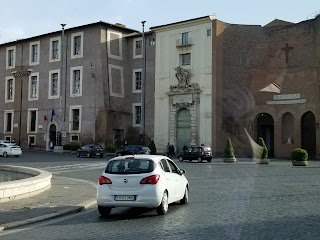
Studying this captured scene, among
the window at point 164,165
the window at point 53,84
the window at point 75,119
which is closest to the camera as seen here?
→ the window at point 164,165

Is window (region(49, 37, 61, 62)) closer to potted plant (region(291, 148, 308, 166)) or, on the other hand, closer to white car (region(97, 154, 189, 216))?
potted plant (region(291, 148, 308, 166))

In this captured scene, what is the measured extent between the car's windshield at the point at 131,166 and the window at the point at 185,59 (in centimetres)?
4278

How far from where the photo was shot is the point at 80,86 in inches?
2329

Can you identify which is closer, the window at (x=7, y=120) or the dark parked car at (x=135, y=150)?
the dark parked car at (x=135, y=150)

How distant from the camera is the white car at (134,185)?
11.3 meters

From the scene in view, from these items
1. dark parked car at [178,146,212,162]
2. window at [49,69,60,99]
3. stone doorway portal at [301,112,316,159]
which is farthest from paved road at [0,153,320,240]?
window at [49,69,60,99]

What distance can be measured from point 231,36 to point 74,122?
74.0 feet

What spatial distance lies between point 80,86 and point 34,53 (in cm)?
1121

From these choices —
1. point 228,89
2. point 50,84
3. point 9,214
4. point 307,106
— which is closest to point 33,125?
point 50,84

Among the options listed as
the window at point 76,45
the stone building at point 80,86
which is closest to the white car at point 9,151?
the stone building at point 80,86

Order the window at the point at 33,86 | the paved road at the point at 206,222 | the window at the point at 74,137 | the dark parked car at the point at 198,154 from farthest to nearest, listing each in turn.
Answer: the window at the point at 33,86
the window at the point at 74,137
the dark parked car at the point at 198,154
the paved road at the point at 206,222

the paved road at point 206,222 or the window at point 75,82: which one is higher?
the window at point 75,82

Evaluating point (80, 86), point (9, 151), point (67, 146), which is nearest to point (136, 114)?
point (80, 86)

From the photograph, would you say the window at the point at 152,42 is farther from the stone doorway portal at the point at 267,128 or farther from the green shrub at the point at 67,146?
the stone doorway portal at the point at 267,128
